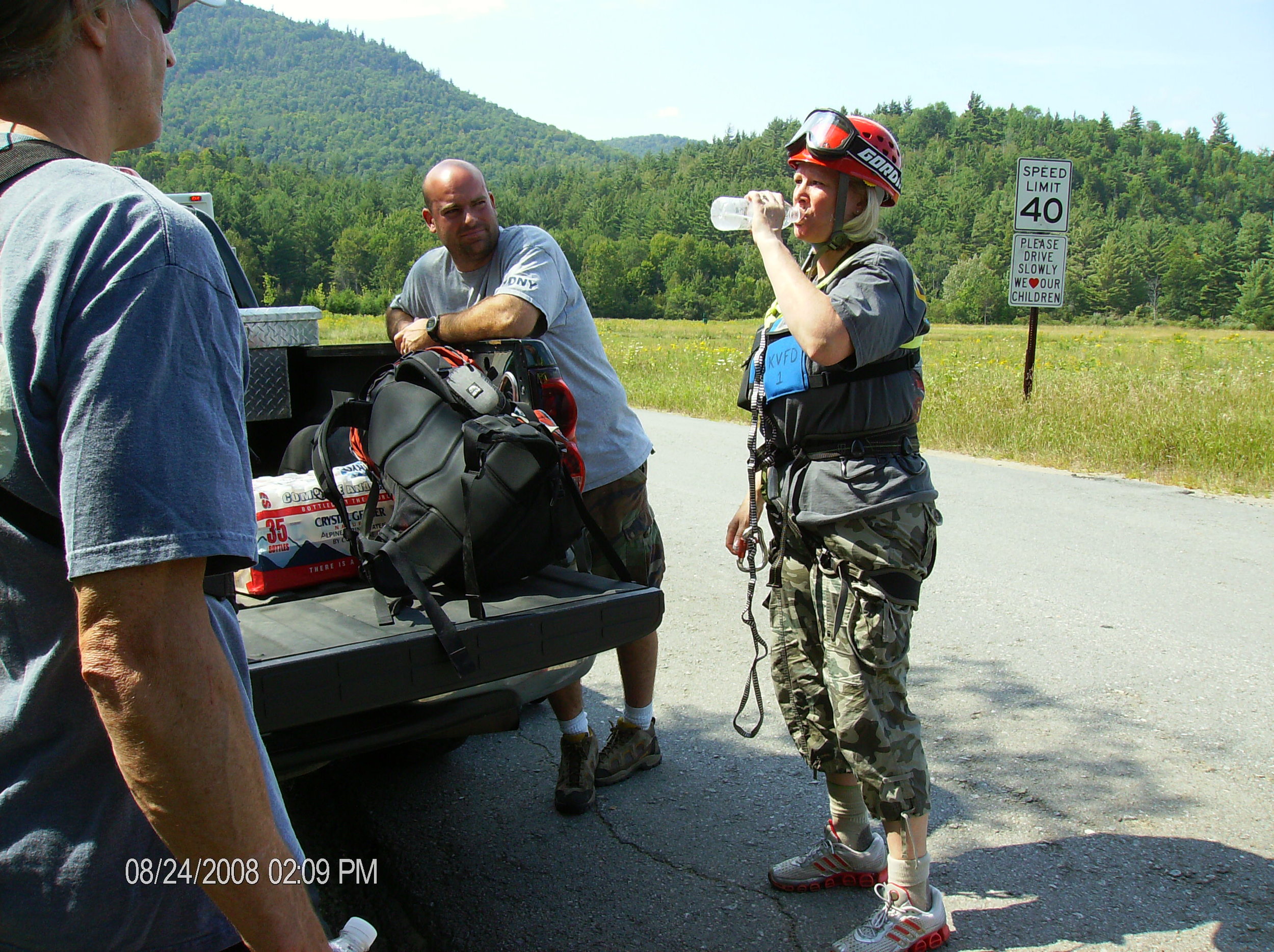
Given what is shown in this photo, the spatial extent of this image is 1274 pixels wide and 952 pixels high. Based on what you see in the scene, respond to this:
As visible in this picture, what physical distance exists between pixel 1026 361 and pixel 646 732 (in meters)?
9.80

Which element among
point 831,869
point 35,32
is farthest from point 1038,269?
point 35,32

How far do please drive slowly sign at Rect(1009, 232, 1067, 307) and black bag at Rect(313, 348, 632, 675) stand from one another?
394 inches

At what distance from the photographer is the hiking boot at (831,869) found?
2.83m

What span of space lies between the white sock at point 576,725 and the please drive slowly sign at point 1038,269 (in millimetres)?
9472

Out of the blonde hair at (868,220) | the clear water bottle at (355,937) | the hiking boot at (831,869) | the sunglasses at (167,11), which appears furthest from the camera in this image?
the hiking boot at (831,869)

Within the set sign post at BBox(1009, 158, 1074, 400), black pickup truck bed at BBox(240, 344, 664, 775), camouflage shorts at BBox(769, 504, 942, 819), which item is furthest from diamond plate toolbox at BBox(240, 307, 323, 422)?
sign post at BBox(1009, 158, 1074, 400)

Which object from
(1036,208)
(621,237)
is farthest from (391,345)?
(621,237)

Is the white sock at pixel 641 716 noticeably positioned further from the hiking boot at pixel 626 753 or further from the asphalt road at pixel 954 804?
the asphalt road at pixel 954 804

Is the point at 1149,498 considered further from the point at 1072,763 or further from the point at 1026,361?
the point at 1072,763

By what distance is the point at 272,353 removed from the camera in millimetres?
3664

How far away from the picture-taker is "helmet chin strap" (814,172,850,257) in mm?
2645

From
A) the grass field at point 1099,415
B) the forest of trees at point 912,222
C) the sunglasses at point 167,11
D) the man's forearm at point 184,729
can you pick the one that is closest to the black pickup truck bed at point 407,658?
the man's forearm at point 184,729

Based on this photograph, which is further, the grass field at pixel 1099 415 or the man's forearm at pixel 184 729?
the grass field at pixel 1099 415

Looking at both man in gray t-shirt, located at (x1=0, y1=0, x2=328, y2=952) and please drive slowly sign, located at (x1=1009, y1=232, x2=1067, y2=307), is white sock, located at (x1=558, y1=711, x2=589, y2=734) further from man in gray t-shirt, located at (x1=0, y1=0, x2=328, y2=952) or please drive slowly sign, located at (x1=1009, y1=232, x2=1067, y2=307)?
please drive slowly sign, located at (x1=1009, y1=232, x2=1067, y2=307)
